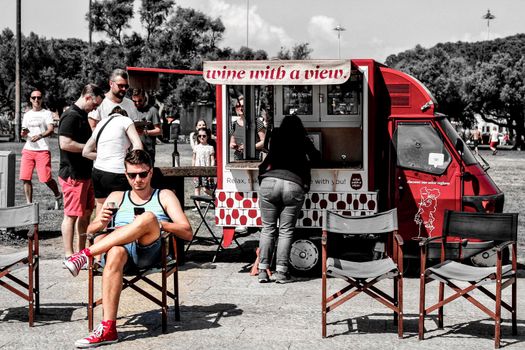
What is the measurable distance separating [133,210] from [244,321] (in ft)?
4.10

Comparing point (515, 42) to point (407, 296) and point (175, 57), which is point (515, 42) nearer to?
point (175, 57)

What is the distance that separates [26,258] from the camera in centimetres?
664

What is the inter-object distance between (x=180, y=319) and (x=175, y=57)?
52.2 meters

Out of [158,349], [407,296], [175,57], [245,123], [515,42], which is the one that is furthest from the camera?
[515,42]

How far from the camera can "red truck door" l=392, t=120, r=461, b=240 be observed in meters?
8.71

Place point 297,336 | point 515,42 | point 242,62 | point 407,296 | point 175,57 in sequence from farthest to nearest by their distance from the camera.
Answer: point 515,42 → point 175,57 → point 242,62 → point 407,296 → point 297,336

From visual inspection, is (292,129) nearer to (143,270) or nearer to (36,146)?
(143,270)

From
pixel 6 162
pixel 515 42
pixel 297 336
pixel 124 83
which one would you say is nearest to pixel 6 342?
pixel 297 336

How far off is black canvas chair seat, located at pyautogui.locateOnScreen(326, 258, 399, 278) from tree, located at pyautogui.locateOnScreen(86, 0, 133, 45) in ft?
181

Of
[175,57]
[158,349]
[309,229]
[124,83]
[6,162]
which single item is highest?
[175,57]

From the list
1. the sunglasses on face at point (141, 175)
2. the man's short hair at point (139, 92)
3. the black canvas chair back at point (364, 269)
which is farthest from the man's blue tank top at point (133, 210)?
the man's short hair at point (139, 92)

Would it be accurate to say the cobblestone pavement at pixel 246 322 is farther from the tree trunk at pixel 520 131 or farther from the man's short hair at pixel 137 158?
the tree trunk at pixel 520 131

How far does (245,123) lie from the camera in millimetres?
9875

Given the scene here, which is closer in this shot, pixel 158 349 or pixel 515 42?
pixel 158 349
